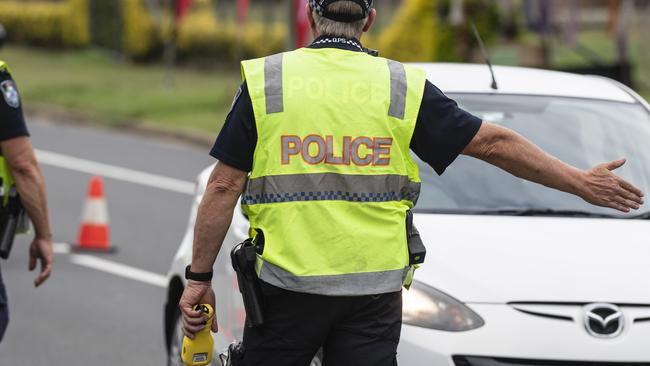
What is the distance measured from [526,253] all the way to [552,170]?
1072 millimetres

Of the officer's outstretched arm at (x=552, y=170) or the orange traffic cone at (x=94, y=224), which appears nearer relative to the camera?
the officer's outstretched arm at (x=552, y=170)

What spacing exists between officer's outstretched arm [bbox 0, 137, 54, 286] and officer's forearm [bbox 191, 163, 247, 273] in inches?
47.3

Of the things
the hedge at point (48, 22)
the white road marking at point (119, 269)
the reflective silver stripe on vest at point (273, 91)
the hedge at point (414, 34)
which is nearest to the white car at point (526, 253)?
the reflective silver stripe on vest at point (273, 91)

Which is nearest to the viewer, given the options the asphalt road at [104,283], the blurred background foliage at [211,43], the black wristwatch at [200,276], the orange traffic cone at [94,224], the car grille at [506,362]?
the black wristwatch at [200,276]

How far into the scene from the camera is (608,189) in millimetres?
3869

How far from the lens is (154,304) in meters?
8.49

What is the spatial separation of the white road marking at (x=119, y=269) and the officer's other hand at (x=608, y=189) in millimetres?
5444

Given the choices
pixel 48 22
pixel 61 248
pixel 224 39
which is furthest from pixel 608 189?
pixel 48 22

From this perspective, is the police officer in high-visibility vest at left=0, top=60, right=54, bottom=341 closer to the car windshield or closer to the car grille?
the car windshield

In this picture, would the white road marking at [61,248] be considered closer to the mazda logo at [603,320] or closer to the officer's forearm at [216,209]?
the mazda logo at [603,320]

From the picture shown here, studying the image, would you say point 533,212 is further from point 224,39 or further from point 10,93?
point 224,39

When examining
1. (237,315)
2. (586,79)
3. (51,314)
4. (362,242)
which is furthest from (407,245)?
(51,314)

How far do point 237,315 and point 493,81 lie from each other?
4.85ft

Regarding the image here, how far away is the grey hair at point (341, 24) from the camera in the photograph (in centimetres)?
384
